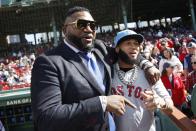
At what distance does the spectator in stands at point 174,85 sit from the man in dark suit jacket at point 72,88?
11.0ft

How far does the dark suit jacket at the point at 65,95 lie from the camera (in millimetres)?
1844

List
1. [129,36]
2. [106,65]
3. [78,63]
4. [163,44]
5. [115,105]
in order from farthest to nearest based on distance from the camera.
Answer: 1. [163,44]
2. [129,36]
3. [106,65]
4. [78,63]
5. [115,105]

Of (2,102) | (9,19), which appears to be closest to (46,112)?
(2,102)

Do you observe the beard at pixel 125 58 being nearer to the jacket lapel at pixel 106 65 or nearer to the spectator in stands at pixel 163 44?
the jacket lapel at pixel 106 65

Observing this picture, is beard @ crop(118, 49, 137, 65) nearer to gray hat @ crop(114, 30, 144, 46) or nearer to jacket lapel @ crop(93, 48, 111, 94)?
gray hat @ crop(114, 30, 144, 46)

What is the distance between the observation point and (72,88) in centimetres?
197

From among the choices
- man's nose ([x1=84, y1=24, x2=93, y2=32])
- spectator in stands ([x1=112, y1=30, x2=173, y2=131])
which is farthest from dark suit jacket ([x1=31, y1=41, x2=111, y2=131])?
spectator in stands ([x1=112, y1=30, x2=173, y2=131])

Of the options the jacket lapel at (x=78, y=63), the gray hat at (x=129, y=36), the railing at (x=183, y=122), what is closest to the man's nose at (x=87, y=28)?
the jacket lapel at (x=78, y=63)

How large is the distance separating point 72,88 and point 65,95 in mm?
49

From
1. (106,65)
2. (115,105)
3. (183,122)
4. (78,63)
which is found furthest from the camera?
(183,122)

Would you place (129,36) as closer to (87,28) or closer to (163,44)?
(87,28)

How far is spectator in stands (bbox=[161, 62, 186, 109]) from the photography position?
17.8ft

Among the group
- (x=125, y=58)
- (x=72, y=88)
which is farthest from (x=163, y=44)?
(x=72, y=88)

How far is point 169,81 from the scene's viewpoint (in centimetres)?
564
